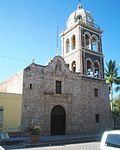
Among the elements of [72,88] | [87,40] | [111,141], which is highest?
[87,40]

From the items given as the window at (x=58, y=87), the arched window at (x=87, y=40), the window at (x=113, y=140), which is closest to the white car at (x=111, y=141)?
the window at (x=113, y=140)

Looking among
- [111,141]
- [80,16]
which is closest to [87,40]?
[80,16]

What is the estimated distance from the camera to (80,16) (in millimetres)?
30625

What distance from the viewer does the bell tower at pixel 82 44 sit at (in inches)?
1106

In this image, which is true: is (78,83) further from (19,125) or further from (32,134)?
(32,134)

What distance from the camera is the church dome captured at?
30.2 metres

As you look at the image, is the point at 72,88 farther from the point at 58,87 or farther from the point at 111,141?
the point at 111,141

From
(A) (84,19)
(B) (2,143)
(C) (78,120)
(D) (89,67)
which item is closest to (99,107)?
(C) (78,120)

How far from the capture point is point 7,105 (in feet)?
68.6

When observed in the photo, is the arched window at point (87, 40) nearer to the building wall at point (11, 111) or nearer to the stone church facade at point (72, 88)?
the stone church facade at point (72, 88)

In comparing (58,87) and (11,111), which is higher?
(58,87)

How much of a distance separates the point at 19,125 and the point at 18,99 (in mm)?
2554

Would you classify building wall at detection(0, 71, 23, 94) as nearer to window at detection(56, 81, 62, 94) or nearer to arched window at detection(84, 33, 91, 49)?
window at detection(56, 81, 62, 94)

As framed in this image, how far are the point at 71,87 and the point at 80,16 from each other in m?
11.1
